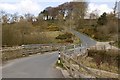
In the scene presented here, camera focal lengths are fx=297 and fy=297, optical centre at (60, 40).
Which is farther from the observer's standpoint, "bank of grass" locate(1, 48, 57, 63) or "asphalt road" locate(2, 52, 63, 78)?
"bank of grass" locate(1, 48, 57, 63)

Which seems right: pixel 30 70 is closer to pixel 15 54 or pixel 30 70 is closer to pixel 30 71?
pixel 30 71

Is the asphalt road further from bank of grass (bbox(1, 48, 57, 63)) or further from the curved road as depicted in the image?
bank of grass (bbox(1, 48, 57, 63))

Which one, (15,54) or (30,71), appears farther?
(15,54)

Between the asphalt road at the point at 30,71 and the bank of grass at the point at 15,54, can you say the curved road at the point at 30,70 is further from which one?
the bank of grass at the point at 15,54

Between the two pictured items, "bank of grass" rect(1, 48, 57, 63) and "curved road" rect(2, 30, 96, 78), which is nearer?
"curved road" rect(2, 30, 96, 78)

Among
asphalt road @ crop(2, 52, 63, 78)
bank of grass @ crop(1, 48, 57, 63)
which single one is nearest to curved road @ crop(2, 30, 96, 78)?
asphalt road @ crop(2, 52, 63, 78)

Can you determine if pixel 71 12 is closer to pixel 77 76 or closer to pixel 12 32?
pixel 12 32

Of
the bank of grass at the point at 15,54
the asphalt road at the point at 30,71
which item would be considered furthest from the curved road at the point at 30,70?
the bank of grass at the point at 15,54

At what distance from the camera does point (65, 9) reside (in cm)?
11275

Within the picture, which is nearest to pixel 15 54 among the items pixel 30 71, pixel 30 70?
pixel 30 70

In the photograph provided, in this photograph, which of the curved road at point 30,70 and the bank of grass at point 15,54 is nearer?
the curved road at point 30,70

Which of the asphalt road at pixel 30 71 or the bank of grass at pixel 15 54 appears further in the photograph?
the bank of grass at pixel 15 54

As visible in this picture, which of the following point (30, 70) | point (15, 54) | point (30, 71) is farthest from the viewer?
point (15, 54)

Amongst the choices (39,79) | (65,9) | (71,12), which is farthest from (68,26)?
(39,79)
